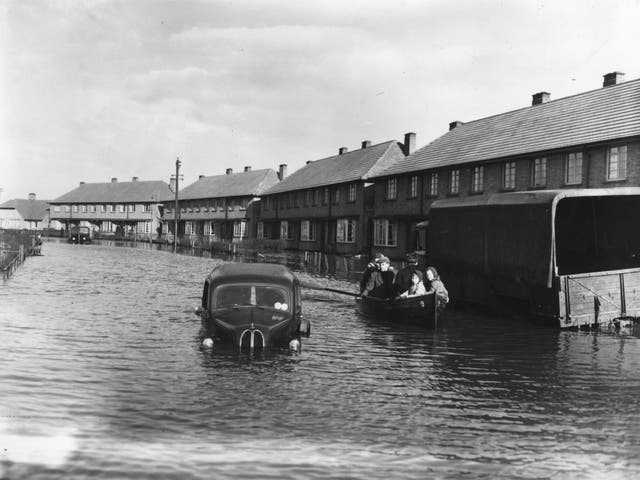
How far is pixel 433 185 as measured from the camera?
38.2 meters

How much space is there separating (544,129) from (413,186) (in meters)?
10.8

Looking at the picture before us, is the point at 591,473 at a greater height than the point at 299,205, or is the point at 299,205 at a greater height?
the point at 299,205

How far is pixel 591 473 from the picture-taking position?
696cm

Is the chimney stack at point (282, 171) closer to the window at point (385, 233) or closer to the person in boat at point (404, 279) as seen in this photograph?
the window at point (385, 233)

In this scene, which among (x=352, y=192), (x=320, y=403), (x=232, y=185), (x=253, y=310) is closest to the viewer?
(x=320, y=403)

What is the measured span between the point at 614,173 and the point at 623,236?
23.8 feet

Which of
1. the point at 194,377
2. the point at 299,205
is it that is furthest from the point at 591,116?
the point at 299,205

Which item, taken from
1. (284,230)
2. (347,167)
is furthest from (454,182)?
(284,230)

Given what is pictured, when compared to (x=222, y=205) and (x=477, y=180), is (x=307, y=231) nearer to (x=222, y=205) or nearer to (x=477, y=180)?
(x=477, y=180)

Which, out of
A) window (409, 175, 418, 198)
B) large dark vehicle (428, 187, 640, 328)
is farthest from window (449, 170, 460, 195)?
large dark vehicle (428, 187, 640, 328)

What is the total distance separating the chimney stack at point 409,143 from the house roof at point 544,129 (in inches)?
317

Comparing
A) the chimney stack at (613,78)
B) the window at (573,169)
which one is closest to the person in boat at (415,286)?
the window at (573,169)

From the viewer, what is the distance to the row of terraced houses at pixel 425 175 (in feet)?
88.6

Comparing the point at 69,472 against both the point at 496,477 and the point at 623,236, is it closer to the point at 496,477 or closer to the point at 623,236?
the point at 496,477
